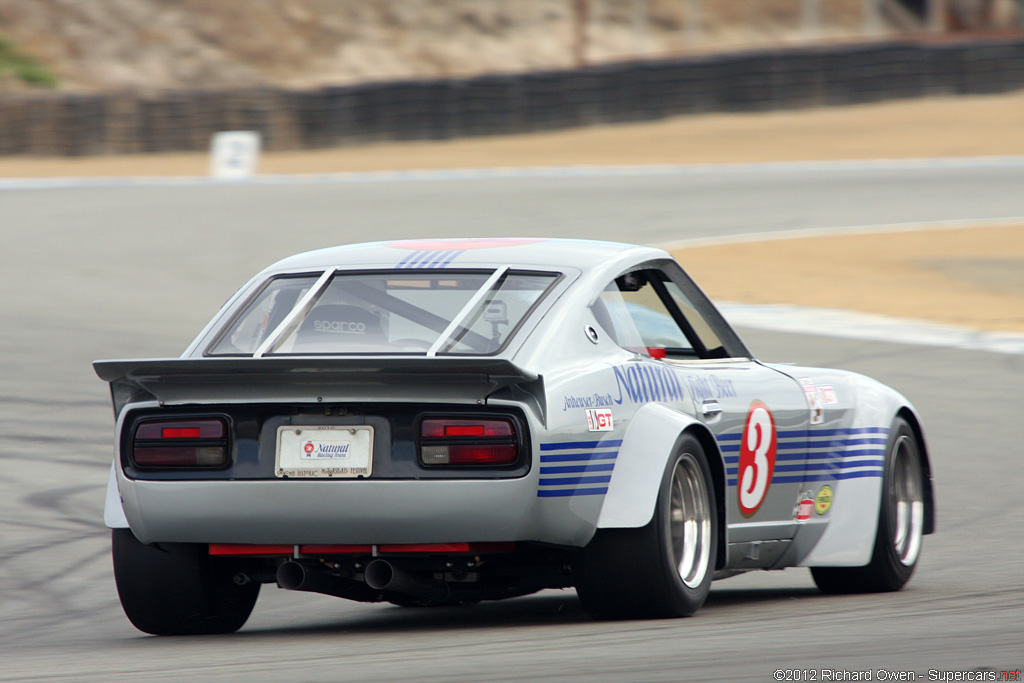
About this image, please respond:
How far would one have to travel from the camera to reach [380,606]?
677 centimetres

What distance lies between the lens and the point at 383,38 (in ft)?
219

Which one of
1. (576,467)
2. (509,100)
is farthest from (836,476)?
(509,100)

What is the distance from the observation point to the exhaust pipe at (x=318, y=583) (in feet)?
17.3

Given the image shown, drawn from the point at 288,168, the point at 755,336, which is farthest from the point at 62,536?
the point at 288,168

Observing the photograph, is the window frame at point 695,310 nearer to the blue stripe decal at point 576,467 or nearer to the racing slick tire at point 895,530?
the racing slick tire at point 895,530

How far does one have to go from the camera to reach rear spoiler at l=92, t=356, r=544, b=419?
489cm

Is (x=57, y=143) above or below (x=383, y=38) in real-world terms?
below

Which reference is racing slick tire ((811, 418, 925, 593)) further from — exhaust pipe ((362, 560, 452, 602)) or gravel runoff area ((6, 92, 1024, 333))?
gravel runoff area ((6, 92, 1024, 333))

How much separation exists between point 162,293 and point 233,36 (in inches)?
1951

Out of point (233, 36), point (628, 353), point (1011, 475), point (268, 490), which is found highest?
point (233, 36)

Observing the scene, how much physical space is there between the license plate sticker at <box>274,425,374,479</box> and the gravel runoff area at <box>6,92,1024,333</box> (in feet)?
33.5

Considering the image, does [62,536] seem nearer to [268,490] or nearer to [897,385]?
[268,490]

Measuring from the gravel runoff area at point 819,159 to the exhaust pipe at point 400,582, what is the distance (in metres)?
9.85

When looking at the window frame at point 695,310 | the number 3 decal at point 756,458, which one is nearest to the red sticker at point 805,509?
the number 3 decal at point 756,458
